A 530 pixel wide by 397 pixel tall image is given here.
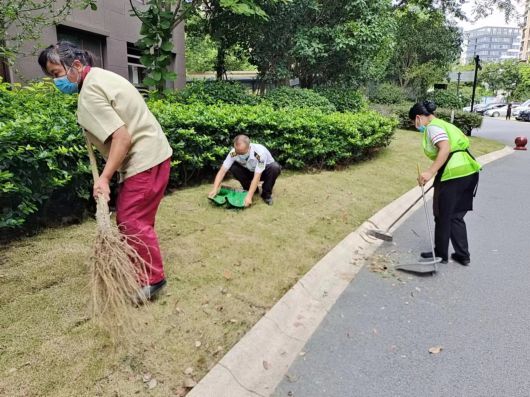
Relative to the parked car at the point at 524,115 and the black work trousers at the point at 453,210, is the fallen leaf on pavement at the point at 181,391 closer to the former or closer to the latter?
the black work trousers at the point at 453,210

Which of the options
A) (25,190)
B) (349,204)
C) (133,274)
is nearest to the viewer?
(133,274)

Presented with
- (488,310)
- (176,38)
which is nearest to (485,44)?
(176,38)

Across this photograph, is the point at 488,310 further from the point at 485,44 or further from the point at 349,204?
the point at 485,44

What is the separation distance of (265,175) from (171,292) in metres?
2.73

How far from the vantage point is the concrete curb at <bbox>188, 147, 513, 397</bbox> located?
2.49 meters

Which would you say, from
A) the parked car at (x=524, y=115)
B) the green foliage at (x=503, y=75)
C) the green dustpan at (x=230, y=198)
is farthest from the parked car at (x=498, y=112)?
the green dustpan at (x=230, y=198)

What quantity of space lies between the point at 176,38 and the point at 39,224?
13.5 metres

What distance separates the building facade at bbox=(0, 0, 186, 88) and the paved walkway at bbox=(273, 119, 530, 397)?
8.52 metres

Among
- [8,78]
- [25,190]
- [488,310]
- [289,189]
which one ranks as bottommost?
[488,310]

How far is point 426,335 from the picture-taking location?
10.2ft

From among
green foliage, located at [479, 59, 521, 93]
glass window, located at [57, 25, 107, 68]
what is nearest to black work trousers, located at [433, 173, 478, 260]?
glass window, located at [57, 25, 107, 68]

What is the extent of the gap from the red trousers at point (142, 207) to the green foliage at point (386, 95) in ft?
64.7

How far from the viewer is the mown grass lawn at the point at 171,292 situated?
93.9 inches

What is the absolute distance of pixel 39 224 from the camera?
416 centimetres
